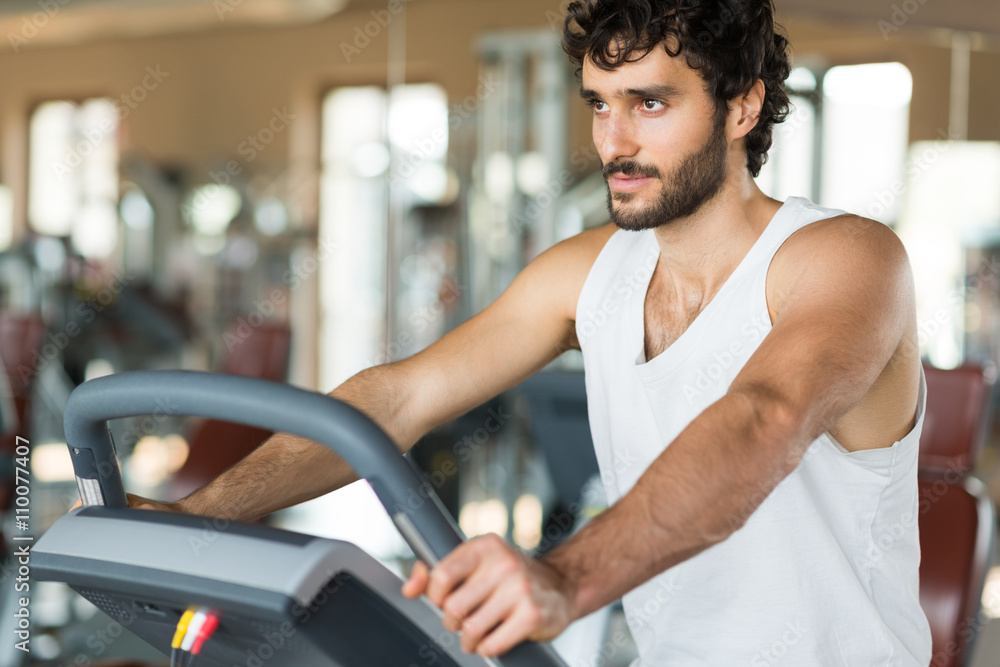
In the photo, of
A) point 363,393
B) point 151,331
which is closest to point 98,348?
point 151,331

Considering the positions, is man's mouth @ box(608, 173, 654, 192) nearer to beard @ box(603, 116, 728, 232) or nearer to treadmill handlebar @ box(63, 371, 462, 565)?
beard @ box(603, 116, 728, 232)

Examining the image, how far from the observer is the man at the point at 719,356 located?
99 centimetres

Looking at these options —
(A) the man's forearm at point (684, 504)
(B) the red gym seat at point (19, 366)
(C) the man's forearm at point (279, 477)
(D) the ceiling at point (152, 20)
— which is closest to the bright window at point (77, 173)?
(D) the ceiling at point (152, 20)

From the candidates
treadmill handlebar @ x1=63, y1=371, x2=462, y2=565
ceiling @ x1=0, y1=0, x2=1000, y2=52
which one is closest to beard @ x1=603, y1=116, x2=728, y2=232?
treadmill handlebar @ x1=63, y1=371, x2=462, y2=565

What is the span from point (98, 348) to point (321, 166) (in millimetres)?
2574

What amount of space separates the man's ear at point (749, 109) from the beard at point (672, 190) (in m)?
0.07

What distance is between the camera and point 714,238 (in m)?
1.23

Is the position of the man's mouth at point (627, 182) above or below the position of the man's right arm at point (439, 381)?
above

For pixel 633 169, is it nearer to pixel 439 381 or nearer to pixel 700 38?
pixel 700 38

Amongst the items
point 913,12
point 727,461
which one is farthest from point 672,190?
point 913,12

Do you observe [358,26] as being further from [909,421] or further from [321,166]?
[909,421]

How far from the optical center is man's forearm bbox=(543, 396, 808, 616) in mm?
684

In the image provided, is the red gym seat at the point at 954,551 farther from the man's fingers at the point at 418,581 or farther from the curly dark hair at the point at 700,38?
the man's fingers at the point at 418,581

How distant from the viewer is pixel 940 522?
1507 millimetres
